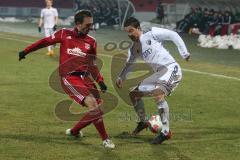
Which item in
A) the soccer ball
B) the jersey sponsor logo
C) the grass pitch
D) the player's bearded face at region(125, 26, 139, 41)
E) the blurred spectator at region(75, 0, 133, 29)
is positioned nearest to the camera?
the grass pitch

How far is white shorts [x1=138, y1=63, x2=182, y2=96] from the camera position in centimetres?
959

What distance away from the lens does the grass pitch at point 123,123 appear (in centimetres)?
898

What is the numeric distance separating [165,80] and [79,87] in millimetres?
1380

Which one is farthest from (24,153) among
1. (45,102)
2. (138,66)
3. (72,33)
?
(138,66)

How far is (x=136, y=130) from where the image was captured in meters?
10.2

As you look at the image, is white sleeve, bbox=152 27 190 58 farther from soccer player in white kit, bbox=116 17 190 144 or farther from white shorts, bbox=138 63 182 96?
white shorts, bbox=138 63 182 96

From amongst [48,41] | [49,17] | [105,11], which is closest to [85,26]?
[48,41]

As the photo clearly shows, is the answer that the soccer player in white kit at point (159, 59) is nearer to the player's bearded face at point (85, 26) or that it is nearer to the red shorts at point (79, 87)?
the player's bearded face at point (85, 26)

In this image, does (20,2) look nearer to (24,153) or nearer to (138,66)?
(138,66)

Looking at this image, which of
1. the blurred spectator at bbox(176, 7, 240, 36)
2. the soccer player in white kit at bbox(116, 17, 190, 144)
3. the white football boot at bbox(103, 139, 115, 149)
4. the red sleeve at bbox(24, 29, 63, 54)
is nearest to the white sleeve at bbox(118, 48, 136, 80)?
the soccer player in white kit at bbox(116, 17, 190, 144)

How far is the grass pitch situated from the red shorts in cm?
77

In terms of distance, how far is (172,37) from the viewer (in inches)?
380

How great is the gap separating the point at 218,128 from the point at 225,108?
2.29 meters

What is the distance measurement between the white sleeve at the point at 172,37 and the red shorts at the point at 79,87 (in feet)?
4.29
